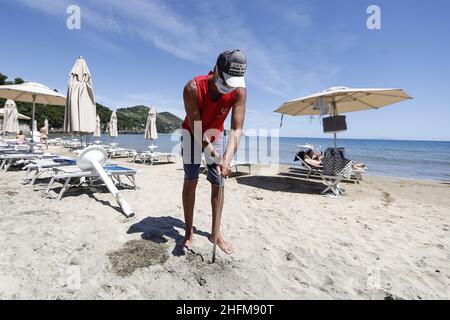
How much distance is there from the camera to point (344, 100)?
7156mm

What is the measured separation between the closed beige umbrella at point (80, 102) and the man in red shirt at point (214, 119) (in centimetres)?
367

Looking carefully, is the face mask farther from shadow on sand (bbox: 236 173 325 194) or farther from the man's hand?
shadow on sand (bbox: 236 173 325 194)

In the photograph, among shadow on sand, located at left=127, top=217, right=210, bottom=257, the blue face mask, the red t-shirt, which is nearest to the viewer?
the blue face mask

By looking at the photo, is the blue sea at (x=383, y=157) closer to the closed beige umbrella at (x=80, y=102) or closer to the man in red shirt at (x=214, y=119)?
the closed beige umbrella at (x=80, y=102)

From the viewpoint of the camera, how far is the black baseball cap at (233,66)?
82.7 inches

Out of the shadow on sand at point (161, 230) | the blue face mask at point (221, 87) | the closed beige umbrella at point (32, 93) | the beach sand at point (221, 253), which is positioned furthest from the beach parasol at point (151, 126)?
the blue face mask at point (221, 87)

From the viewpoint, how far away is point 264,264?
2.55m

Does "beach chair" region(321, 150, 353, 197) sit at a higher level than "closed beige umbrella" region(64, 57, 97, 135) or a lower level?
lower

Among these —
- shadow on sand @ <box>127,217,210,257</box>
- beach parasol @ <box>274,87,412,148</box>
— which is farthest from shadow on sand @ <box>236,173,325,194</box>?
shadow on sand @ <box>127,217,210,257</box>

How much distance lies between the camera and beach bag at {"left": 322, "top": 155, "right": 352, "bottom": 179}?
5.91 meters

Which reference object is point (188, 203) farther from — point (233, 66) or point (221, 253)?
point (233, 66)

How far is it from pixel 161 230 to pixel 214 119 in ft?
5.61
